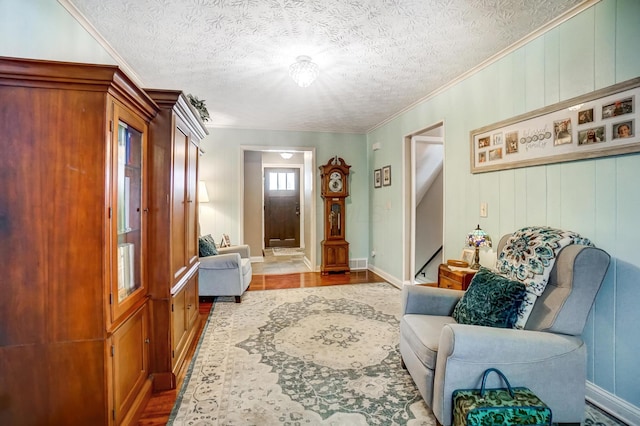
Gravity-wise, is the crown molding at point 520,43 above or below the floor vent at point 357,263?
above

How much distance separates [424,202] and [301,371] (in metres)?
3.89

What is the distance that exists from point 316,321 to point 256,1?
9.10ft

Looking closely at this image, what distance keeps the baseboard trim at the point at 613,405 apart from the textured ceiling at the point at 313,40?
8.02 ft

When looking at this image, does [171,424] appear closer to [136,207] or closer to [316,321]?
[136,207]

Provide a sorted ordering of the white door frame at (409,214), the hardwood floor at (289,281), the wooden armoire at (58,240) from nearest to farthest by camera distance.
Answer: the wooden armoire at (58,240)
the hardwood floor at (289,281)
the white door frame at (409,214)

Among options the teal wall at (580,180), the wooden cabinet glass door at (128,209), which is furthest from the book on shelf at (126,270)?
the teal wall at (580,180)

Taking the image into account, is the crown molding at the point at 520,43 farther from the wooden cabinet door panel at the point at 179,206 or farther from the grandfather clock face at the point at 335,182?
the wooden cabinet door panel at the point at 179,206

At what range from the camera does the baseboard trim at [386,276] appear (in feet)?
14.4

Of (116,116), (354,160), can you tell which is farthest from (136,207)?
(354,160)

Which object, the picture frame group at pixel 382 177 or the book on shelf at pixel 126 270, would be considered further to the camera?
the picture frame group at pixel 382 177

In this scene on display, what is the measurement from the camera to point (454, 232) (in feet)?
10.4

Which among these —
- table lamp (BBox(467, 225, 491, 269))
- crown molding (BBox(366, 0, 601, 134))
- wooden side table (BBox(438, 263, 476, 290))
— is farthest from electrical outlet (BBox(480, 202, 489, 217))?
crown molding (BBox(366, 0, 601, 134))

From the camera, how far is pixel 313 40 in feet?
7.80

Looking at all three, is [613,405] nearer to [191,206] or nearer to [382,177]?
[191,206]
